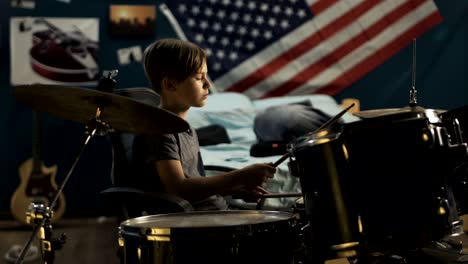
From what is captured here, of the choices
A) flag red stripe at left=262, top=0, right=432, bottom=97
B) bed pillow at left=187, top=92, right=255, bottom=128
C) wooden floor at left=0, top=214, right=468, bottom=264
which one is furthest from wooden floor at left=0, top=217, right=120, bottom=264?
flag red stripe at left=262, top=0, right=432, bottom=97

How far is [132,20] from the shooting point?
4.80m

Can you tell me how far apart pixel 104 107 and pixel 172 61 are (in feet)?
1.43

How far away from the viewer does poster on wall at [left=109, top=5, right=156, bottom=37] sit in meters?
4.75

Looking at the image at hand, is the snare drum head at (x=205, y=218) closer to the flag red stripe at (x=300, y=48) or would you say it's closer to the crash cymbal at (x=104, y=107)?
the crash cymbal at (x=104, y=107)

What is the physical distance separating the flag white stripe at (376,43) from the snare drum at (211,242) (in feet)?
11.9

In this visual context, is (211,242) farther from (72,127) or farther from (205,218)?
(72,127)

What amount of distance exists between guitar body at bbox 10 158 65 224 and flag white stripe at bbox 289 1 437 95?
83.4 inches

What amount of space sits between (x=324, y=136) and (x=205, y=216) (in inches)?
14.9

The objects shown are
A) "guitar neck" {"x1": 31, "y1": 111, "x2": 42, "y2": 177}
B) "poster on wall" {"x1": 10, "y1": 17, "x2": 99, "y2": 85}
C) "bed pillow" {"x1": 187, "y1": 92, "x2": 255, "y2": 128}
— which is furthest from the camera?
"poster on wall" {"x1": 10, "y1": 17, "x2": 99, "y2": 85}

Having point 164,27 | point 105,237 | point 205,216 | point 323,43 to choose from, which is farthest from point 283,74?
point 205,216

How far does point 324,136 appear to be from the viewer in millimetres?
1546

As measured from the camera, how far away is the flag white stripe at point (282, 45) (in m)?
4.93

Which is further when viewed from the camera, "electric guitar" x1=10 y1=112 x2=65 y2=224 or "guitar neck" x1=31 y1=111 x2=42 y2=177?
"guitar neck" x1=31 y1=111 x2=42 y2=177

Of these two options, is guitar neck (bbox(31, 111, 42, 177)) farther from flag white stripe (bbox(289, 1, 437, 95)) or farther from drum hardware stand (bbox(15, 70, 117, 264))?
drum hardware stand (bbox(15, 70, 117, 264))
